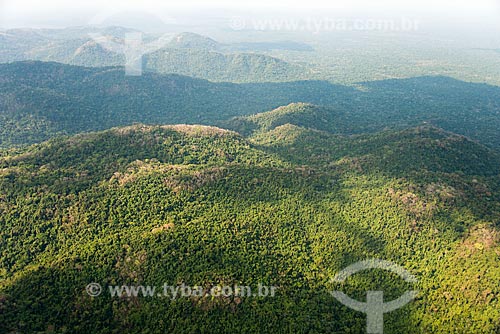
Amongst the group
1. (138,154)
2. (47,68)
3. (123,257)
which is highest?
(47,68)

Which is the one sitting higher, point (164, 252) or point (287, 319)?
point (164, 252)

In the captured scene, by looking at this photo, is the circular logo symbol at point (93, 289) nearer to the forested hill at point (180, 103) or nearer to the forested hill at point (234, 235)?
the forested hill at point (234, 235)

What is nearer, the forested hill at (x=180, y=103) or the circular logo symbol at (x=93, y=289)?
the circular logo symbol at (x=93, y=289)

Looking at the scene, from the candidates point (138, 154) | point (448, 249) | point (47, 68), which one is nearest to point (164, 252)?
point (138, 154)

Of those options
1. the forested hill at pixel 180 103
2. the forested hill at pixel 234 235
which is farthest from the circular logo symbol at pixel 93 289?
the forested hill at pixel 180 103

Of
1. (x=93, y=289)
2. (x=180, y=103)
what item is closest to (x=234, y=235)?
(x=93, y=289)

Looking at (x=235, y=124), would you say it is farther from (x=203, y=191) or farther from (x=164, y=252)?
(x=164, y=252)

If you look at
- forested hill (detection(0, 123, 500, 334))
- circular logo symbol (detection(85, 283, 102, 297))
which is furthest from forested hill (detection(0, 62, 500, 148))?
circular logo symbol (detection(85, 283, 102, 297))
